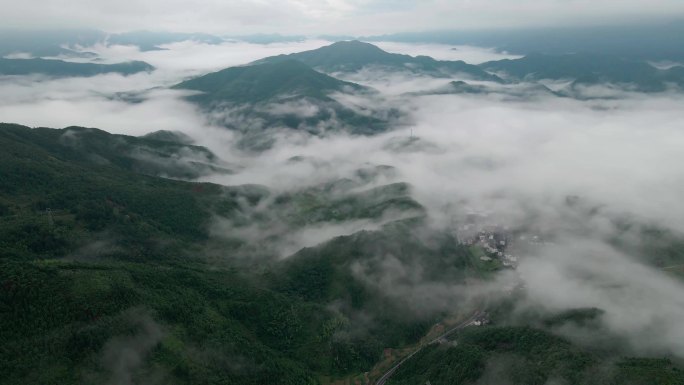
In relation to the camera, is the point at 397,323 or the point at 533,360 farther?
the point at 397,323

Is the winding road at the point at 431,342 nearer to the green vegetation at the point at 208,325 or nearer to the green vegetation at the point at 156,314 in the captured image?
the green vegetation at the point at 208,325

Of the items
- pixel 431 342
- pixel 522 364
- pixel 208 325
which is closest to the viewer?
pixel 522 364

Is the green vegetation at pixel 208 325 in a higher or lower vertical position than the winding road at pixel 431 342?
higher

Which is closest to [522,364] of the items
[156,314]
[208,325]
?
[208,325]

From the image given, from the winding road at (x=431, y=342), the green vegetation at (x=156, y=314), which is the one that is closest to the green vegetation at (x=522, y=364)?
the winding road at (x=431, y=342)

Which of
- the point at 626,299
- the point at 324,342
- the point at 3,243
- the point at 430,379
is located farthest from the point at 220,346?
the point at 626,299

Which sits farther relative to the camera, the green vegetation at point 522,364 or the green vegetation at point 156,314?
the green vegetation at point 522,364

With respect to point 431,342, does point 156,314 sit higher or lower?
higher

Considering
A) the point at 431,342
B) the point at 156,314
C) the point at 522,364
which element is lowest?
the point at 431,342

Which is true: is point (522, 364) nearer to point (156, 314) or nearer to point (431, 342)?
point (431, 342)

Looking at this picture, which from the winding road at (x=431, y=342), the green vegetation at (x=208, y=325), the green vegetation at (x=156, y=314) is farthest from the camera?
the winding road at (x=431, y=342)

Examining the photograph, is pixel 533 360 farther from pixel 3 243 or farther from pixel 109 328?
pixel 3 243
